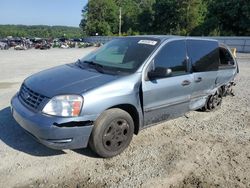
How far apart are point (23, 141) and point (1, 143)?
325 mm

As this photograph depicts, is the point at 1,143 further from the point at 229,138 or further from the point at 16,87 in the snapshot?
the point at 16,87

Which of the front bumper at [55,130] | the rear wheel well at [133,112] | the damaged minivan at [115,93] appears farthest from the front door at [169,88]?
the front bumper at [55,130]

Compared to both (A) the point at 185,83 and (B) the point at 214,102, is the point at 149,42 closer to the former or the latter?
(A) the point at 185,83

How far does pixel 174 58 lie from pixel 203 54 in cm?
96

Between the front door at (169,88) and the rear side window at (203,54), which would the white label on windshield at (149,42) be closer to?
the front door at (169,88)

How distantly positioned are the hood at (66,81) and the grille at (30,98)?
5cm

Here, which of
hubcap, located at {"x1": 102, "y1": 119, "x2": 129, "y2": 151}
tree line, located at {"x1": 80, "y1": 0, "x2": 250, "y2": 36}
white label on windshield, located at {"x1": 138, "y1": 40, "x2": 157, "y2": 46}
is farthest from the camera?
tree line, located at {"x1": 80, "y1": 0, "x2": 250, "y2": 36}

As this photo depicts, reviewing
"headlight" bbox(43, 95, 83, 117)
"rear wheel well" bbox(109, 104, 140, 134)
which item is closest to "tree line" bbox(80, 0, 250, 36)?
"rear wheel well" bbox(109, 104, 140, 134)

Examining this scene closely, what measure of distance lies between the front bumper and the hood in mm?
338

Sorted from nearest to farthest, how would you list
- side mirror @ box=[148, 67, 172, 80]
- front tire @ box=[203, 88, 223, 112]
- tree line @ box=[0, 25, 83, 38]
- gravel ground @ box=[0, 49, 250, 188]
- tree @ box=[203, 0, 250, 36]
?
gravel ground @ box=[0, 49, 250, 188] < side mirror @ box=[148, 67, 172, 80] < front tire @ box=[203, 88, 223, 112] < tree @ box=[203, 0, 250, 36] < tree line @ box=[0, 25, 83, 38]

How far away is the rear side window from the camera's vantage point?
5.42 m

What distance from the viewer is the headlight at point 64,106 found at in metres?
3.78

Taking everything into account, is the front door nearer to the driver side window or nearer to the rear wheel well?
the driver side window

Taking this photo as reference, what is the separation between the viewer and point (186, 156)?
14.4ft
